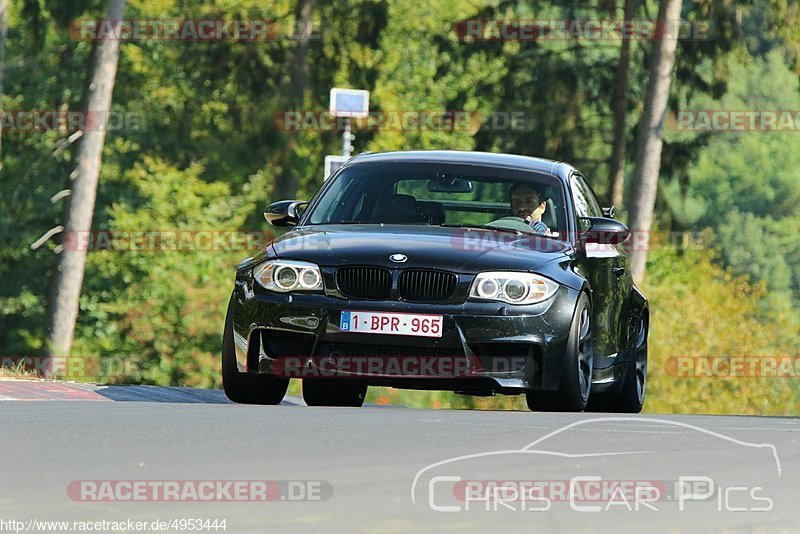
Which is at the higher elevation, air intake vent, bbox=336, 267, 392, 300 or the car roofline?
the car roofline

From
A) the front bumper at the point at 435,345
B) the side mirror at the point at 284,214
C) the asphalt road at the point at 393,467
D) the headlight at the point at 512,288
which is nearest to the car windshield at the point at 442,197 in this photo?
the side mirror at the point at 284,214

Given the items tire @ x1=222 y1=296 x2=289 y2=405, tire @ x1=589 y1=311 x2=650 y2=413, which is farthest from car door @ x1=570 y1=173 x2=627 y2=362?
tire @ x1=222 y1=296 x2=289 y2=405

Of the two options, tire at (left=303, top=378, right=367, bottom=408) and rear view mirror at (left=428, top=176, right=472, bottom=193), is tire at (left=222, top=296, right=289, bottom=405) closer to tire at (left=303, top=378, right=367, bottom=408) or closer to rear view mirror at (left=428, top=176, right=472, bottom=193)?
tire at (left=303, top=378, right=367, bottom=408)

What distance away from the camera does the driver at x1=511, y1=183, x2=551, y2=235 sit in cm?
1282

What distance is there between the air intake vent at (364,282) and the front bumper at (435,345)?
2.9 inches

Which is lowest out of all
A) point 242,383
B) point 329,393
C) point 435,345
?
point 329,393

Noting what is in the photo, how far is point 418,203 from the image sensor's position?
501 inches

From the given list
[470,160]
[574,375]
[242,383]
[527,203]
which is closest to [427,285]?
[574,375]

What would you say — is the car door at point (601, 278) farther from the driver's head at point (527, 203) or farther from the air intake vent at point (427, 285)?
the air intake vent at point (427, 285)

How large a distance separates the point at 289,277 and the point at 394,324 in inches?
28.7

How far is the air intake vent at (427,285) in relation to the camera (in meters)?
11.2

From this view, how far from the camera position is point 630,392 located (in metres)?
14.0

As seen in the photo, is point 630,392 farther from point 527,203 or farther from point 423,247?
point 423,247

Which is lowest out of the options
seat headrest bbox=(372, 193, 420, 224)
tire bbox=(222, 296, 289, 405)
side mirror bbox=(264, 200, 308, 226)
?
tire bbox=(222, 296, 289, 405)
